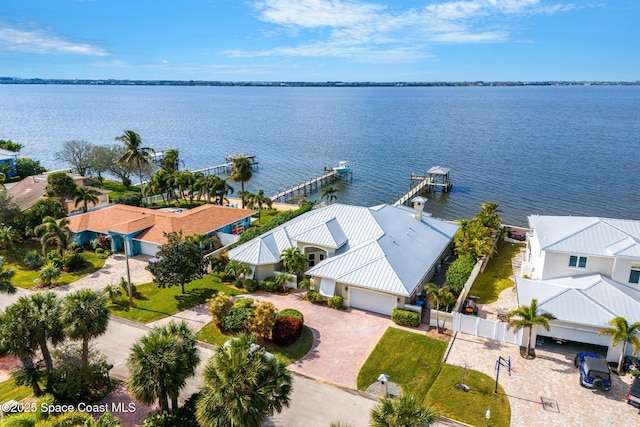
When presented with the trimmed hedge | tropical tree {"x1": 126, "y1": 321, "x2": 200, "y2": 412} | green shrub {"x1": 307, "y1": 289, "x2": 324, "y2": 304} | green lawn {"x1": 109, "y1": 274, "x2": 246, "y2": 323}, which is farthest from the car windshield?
green lawn {"x1": 109, "y1": 274, "x2": 246, "y2": 323}

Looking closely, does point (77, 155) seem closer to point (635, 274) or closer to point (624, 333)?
point (635, 274)

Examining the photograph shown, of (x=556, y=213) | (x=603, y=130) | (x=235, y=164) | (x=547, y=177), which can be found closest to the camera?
(x=235, y=164)

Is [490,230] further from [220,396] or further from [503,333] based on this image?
[220,396]

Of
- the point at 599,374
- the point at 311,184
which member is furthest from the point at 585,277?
Answer: the point at 311,184

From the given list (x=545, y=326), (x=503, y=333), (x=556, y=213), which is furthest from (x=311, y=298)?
(x=556, y=213)

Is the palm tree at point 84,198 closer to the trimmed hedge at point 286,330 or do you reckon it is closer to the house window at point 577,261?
the trimmed hedge at point 286,330
